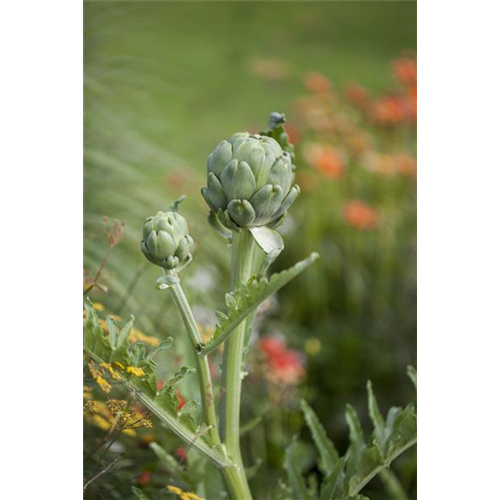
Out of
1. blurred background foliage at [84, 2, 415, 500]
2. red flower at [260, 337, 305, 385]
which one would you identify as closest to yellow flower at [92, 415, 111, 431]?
blurred background foliage at [84, 2, 415, 500]

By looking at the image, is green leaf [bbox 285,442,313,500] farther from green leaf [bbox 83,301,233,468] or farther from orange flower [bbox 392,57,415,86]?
orange flower [bbox 392,57,415,86]

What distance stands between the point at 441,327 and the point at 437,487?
10 centimetres

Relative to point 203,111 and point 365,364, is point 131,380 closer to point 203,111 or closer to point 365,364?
point 365,364

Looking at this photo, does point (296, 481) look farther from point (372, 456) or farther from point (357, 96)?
point (357, 96)

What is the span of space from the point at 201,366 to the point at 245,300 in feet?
0.21

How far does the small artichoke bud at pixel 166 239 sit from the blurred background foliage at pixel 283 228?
14 centimetres

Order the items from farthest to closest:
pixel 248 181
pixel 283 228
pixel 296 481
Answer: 1. pixel 283 228
2. pixel 296 481
3. pixel 248 181

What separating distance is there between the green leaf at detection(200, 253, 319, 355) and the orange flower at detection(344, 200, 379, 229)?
2.99 ft

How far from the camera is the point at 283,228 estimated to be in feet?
4.87

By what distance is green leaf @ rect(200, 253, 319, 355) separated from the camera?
0.44m

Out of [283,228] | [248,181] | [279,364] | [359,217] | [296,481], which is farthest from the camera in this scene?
[283,228]

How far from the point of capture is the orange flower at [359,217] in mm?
1373

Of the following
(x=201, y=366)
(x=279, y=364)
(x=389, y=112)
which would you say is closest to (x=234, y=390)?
(x=201, y=366)
